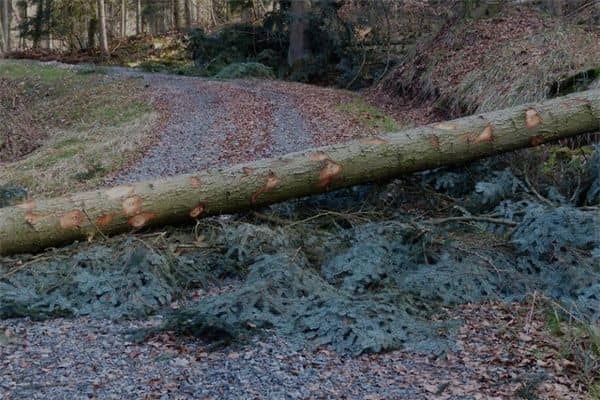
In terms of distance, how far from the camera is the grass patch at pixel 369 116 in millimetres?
13172

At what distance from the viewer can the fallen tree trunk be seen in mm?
6305

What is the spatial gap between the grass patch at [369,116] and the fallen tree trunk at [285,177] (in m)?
5.14

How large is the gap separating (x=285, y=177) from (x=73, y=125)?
10.2 metres

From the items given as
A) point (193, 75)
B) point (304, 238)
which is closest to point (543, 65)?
point (304, 238)

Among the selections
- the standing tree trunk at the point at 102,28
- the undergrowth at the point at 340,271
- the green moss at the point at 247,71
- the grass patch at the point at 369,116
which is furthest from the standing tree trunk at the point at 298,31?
the undergrowth at the point at 340,271

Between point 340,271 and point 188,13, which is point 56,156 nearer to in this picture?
point 340,271

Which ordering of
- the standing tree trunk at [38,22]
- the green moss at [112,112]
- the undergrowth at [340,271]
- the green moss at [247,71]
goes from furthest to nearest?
the standing tree trunk at [38,22]
the green moss at [247,71]
the green moss at [112,112]
the undergrowth at [340,271]

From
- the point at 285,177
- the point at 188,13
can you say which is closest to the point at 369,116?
the point at 285,177

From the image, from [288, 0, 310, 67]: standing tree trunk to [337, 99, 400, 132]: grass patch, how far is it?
5.39 metres

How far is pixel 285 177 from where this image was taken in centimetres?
687

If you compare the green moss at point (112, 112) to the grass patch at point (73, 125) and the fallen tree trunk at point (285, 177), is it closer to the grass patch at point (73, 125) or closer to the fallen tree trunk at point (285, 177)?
the grass patch at point (73, 125)

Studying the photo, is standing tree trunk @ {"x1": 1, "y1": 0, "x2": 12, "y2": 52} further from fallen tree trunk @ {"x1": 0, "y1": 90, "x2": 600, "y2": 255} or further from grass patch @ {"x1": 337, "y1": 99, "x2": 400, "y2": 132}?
fallen tree trunk @ {"x1": 0, "y1": 90, "x2": 600, "y2": 255}

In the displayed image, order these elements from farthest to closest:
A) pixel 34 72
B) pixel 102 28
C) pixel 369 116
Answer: pixel 102 28
pixel 34 72
pixel 369 116

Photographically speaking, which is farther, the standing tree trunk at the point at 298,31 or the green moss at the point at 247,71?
the green moss at the point at 247,71
